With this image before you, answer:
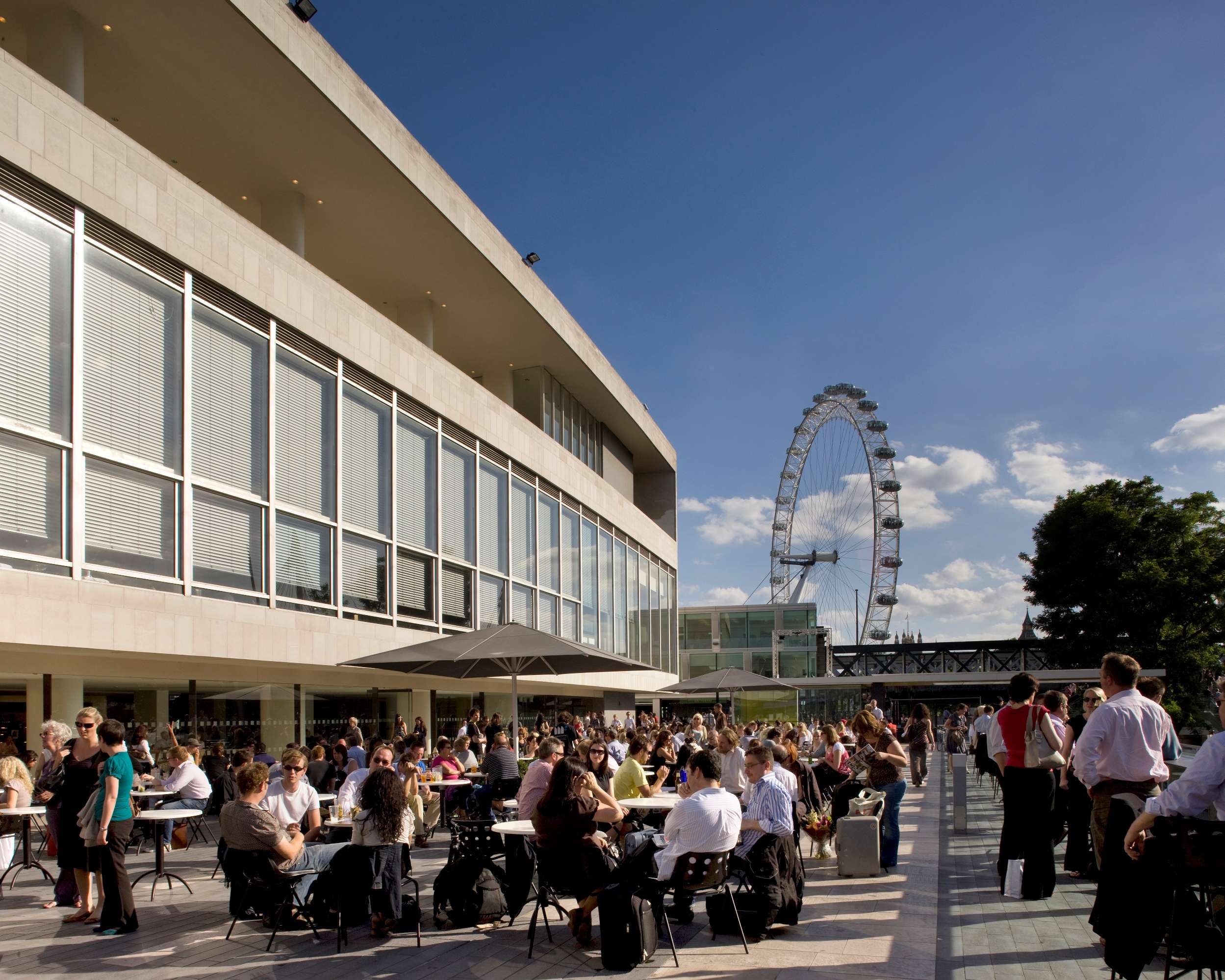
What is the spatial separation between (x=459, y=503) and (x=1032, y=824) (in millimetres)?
15322

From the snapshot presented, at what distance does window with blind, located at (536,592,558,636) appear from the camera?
26.5 m

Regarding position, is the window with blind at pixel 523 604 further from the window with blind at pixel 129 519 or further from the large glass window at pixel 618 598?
the window with blind at pixel 129 519

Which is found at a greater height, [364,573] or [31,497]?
[31,497]

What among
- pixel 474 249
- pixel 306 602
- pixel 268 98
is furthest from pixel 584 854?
pixel 474 249

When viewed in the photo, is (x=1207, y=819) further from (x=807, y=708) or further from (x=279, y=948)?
(x=807, y=708)

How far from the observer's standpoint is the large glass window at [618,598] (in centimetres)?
3350

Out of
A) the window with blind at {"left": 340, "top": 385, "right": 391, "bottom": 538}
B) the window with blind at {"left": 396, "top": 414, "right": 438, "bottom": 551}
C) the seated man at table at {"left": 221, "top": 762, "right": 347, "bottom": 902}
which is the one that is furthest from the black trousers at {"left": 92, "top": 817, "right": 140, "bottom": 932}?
the window with blind at {"left": 396, "top": 414, "right": 438, "bottom": 551}

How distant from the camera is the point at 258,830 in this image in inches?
295

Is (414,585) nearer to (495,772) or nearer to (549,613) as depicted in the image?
(495,772)

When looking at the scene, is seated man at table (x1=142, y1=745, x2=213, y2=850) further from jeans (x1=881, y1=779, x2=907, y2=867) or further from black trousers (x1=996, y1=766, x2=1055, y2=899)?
black trousers (x1=996, y1=766, x2=1055, y2=899)

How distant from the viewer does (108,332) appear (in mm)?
12727

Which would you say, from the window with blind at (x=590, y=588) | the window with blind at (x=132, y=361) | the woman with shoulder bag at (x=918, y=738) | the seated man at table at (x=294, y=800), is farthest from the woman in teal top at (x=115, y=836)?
the window with blind at (x=590, y=588)

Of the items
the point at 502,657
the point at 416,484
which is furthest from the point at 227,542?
the point at 416,484

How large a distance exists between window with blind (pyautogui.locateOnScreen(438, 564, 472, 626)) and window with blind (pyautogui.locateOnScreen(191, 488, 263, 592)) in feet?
20.1
